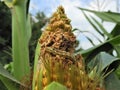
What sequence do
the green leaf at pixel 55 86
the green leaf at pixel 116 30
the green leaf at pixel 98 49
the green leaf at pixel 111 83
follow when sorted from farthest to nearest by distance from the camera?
the green leaf at pixel 116 30
the green leaf at pixel 98 49
the green leaf at pixel 111 83
the green leaf at pixel 55 86

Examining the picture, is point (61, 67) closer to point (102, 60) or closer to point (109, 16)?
point (102, 60)

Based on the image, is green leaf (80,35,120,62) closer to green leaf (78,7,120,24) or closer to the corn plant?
the corn plant

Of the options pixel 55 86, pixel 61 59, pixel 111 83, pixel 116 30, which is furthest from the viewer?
pixel 116 30

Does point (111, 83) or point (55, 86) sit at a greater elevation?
point (55, 86)

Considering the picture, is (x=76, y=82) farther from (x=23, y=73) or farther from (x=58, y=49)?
(x=23, y=73)

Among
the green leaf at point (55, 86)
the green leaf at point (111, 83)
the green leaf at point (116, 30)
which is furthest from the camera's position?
the green leaf at point (116, 30)

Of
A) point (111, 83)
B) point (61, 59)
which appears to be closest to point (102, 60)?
point (111, 83)

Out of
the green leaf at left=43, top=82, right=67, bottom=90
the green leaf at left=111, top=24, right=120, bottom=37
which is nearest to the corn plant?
the green leaf at left=43, top=82, right=67, bottom=90

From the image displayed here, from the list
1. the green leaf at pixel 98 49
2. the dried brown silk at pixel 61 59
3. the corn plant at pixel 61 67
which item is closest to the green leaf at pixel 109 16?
the green leaf at pixel 98 49

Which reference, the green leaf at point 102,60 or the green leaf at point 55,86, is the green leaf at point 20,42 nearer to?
the green leaf at point 102,60
